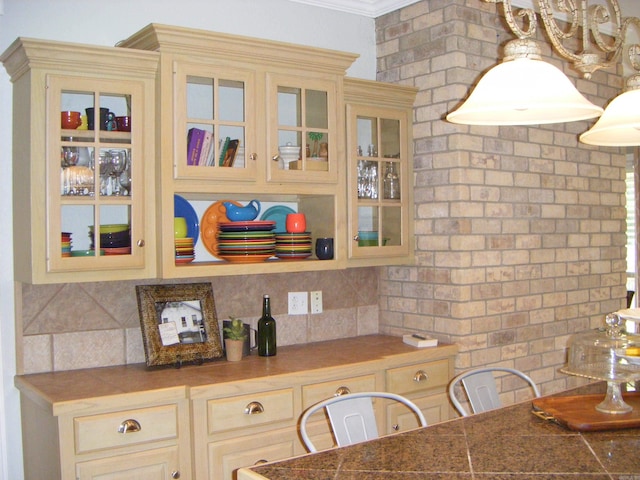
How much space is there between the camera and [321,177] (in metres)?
3.10

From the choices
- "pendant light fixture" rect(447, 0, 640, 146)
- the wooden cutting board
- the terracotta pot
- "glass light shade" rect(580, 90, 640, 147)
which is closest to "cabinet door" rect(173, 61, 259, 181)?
the terracotta pot

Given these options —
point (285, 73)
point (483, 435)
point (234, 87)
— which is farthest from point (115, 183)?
point (483, 435)

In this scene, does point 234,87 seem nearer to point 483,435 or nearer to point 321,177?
point 321,177

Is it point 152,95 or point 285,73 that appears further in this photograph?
point 285,73

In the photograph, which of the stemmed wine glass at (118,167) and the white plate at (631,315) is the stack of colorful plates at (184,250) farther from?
the white plate at (631,315)

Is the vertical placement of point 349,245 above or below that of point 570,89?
below

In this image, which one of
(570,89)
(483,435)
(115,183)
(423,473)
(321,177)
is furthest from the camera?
(321,177)

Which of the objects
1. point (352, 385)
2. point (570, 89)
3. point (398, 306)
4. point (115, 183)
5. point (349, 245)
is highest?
point (570, 89)

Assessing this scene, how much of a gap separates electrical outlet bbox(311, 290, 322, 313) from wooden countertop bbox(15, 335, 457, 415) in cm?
18

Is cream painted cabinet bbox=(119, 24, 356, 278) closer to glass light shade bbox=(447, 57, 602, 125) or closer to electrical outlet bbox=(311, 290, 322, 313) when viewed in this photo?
electrical outlet bbox=(311, 290, 322, 313)

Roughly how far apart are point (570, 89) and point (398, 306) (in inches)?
80.1

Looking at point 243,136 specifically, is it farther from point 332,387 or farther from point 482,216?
point 482,216

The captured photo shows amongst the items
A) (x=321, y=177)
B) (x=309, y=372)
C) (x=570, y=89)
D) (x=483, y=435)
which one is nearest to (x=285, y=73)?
(x=321, y=177)

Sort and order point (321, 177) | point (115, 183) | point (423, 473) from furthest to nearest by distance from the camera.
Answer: point (321, 177) < point (115, 183) < point (423, 473)
